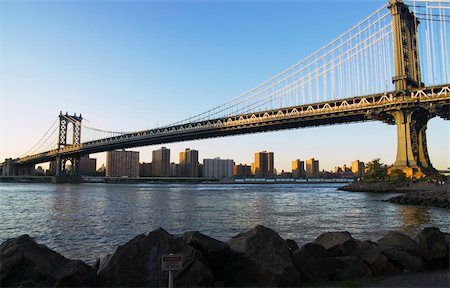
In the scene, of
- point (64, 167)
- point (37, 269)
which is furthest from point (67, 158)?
point (37, 269)

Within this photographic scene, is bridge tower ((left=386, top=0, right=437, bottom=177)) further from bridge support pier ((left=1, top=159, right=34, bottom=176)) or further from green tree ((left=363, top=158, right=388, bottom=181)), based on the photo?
bridge support pier ((left=1, top=159, right=34, bottom=176))

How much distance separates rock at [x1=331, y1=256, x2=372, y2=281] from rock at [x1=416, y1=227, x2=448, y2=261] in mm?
1609

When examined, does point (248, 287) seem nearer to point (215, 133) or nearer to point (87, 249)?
point (87, 249)

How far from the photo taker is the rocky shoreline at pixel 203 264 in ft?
20.5

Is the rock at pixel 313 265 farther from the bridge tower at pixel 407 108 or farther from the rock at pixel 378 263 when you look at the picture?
the bridge tower at pixel 407 108

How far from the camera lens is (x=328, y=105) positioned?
60.0 m

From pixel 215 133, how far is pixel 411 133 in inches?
1294

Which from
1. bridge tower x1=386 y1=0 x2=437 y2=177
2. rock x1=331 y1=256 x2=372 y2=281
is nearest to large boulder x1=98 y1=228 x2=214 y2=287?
rock x1=331 y1=256 x2=372 y2=281

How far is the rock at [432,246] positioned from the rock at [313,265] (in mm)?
2278

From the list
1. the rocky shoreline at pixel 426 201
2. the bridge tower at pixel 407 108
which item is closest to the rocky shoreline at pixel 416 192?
the rocky shoreline at pixel 426 201

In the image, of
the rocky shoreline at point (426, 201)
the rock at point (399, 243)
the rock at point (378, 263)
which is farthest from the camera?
the rocky shoreline at point (426, 201)

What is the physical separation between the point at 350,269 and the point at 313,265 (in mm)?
680

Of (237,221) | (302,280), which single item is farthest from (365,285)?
(237,221)

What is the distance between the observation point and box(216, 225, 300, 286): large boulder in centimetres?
634
